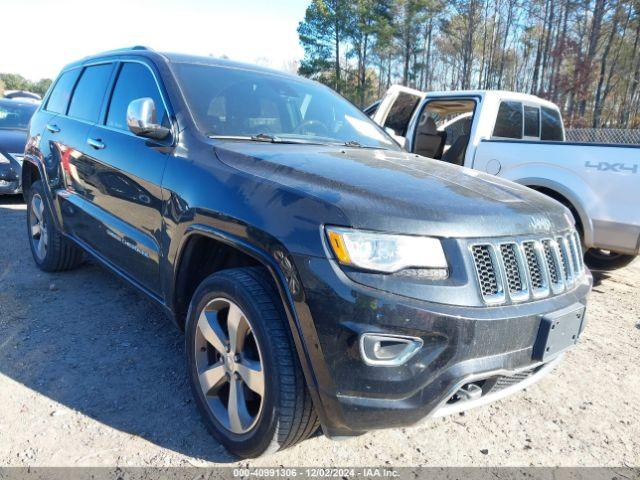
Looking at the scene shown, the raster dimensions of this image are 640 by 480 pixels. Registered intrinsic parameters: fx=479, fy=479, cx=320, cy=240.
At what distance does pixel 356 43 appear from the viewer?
1687 inches

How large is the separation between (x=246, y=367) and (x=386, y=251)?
0.82 meters

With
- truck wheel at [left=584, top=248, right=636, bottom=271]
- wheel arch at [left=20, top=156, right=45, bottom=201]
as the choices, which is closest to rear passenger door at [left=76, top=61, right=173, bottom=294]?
wheel arch at [left=20, top=156, right=45, bottom=201]

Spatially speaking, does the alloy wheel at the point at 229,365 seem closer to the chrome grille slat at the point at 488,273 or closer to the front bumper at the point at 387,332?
the front bumper at the point at 387,332

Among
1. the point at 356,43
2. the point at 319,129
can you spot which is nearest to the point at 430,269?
the point at 319,129

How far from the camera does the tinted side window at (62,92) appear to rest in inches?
167

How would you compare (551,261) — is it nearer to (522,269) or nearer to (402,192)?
(522,269)

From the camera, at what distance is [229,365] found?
2176 mm

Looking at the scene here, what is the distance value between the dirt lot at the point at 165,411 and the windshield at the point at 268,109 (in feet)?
4.95

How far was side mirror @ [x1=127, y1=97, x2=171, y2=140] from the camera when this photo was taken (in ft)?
8.30

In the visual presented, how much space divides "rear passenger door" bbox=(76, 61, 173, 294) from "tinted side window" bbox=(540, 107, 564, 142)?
528 cm

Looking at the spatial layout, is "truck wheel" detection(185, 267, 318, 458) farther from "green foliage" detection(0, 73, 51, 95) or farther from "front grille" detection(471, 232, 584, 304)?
"green foliage" detection(0, 73, 51, 95)

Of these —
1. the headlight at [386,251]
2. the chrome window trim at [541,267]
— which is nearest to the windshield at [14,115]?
the headlight at [386,251]

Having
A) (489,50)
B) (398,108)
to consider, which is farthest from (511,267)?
(489,50)

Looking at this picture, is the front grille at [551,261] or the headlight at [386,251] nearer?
the headlight at [386,251]
